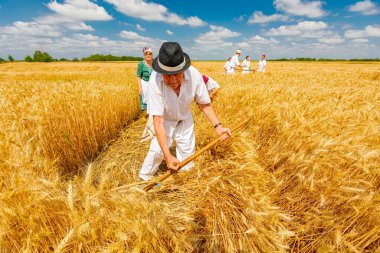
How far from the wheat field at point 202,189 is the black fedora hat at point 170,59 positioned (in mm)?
994

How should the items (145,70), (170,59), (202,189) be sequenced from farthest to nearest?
(145,70) < (202,189) < (170,59)

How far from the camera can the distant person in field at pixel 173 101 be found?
1.87m

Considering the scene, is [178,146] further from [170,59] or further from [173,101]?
[170,59]

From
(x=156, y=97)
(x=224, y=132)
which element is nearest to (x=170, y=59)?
(x=156, y=97)

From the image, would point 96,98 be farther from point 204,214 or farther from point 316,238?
point 316,238

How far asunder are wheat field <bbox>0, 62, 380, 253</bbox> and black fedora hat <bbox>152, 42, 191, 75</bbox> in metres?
0.99

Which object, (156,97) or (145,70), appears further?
(145,70)

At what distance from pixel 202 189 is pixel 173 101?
94 centimetres

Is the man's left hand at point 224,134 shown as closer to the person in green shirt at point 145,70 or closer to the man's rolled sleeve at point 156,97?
the man's rolled sleeve at point 156,97

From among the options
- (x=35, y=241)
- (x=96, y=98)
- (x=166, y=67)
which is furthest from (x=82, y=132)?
(x=35, y=241)

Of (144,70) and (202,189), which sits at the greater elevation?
(144,70)

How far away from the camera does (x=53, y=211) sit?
4.05ft

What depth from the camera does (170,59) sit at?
71.5 inches

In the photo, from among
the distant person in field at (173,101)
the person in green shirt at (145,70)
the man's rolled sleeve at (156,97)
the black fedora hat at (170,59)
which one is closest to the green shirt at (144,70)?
the person in green shirt at (145,70)
